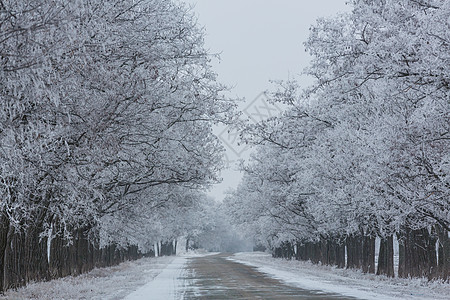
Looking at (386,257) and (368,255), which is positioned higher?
(386,257)

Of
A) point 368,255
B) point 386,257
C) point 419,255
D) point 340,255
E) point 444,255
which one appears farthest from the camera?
point 340,255

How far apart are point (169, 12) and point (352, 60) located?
478cm

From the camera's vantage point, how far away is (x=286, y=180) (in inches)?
1535

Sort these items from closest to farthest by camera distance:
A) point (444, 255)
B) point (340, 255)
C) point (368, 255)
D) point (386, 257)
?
point (444, 255)
point (386, 257)
point (368, 255)
point (340, 255)

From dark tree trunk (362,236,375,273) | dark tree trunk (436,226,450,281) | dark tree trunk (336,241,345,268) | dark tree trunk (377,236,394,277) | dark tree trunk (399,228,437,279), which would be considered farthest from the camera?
dark tree trunk (336,241,345,268)

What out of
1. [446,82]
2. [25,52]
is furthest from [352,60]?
[25,52]

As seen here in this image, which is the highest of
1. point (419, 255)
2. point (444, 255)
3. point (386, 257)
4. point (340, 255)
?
point (444, 255)

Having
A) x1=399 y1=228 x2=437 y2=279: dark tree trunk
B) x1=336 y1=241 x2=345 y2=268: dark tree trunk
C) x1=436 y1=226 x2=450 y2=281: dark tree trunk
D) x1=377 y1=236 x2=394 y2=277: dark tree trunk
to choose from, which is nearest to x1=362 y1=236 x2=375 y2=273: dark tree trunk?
x1=377 y1=236 x2=394 y2=277: dark tree trunk

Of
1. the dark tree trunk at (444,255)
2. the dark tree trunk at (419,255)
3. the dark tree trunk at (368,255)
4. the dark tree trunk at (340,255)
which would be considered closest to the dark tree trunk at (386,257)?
the dark tree trunk at (419,255)

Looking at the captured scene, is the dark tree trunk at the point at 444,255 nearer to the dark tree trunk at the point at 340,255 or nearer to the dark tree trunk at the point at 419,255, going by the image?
the dark tree trunk at the point at 419,255

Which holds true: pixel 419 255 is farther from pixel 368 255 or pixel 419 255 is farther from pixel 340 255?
pixel 340 255

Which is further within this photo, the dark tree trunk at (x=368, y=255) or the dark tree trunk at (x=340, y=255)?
the dark tree trunk at (x=340, y=255)

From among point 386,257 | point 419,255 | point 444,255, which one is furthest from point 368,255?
point 444,255

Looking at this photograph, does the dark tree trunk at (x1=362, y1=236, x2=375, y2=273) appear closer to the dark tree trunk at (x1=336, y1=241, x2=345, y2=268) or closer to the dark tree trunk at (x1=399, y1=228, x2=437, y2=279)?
the dark tree trunk at (x1=399, y1=228, x2=437, y2=279)
